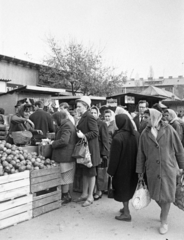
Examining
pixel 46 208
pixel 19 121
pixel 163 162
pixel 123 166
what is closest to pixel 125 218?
pixel 123 166

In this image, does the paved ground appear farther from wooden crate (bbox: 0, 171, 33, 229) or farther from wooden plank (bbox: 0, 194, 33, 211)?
wooden plank (bbox: 0, 194, 33, 211)

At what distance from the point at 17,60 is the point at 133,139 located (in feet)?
49.1

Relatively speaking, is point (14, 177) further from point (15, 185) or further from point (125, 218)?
point (125, 218)

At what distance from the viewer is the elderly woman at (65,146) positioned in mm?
4660

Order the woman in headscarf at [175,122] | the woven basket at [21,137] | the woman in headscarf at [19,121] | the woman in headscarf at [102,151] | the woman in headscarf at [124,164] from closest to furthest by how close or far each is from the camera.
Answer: the woman in headscarf at [124,164]
the woven basket at [21,137]
the woman in headscarf at [102,151]
the woman in headscarf at [19,121]
the woman in headscarf at [175,122]

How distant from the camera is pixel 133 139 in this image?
163 inches

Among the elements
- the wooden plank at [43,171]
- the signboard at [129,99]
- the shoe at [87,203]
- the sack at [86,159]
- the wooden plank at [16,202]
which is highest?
the signboard at [129,99]

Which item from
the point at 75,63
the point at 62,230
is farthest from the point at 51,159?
the point at 75,63

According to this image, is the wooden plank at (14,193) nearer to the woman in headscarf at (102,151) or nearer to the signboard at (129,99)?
the woman in headscarf at (102,151)

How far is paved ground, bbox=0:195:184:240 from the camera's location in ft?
→ 11.8

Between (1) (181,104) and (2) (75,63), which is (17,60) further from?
(1) (181,104)

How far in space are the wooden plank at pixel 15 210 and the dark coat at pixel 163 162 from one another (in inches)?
74.2

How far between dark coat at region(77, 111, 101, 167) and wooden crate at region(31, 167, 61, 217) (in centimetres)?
71

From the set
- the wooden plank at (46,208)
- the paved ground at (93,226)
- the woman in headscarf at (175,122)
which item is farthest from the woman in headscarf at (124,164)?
the woman in headscarf at (175,122)
